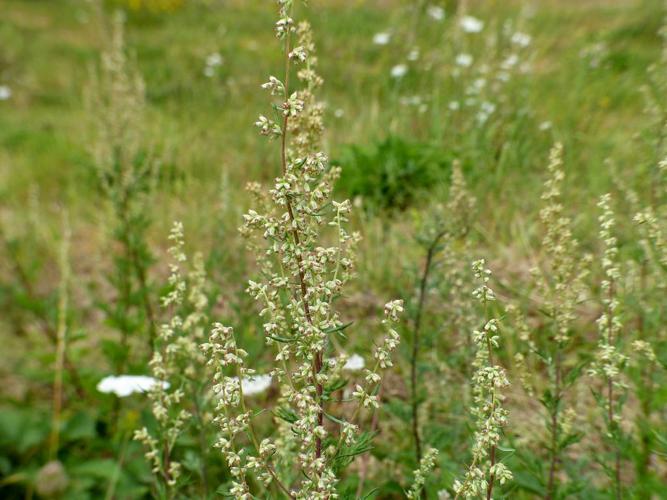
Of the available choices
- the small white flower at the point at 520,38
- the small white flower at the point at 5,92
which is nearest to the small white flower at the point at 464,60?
the small white flower at the point at 520,38

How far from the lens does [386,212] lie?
3.78 m

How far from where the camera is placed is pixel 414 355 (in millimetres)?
1878

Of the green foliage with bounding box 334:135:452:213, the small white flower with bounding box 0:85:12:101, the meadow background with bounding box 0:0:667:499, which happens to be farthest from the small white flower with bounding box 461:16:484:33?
the small white flower with bounding box 0:85:12:101

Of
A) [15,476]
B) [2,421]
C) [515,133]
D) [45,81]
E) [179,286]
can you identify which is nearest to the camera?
[179,286]

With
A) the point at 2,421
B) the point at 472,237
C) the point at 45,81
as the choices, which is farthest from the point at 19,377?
the point at 45,81

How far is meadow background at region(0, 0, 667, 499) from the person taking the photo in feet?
7.08

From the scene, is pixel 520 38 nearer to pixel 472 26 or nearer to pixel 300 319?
pixel 472 26

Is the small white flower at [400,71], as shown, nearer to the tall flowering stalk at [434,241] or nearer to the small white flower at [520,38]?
the small white flower at [520,38]

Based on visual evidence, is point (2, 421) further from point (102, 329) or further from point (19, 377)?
point (102, 329)

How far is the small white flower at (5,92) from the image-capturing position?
296 inches

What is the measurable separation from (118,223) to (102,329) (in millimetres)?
760

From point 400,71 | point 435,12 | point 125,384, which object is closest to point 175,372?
point 125,384

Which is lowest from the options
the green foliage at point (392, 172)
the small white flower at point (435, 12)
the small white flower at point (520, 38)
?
the green foliage at point (392, 172)

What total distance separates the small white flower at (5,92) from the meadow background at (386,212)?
0.61 meters
